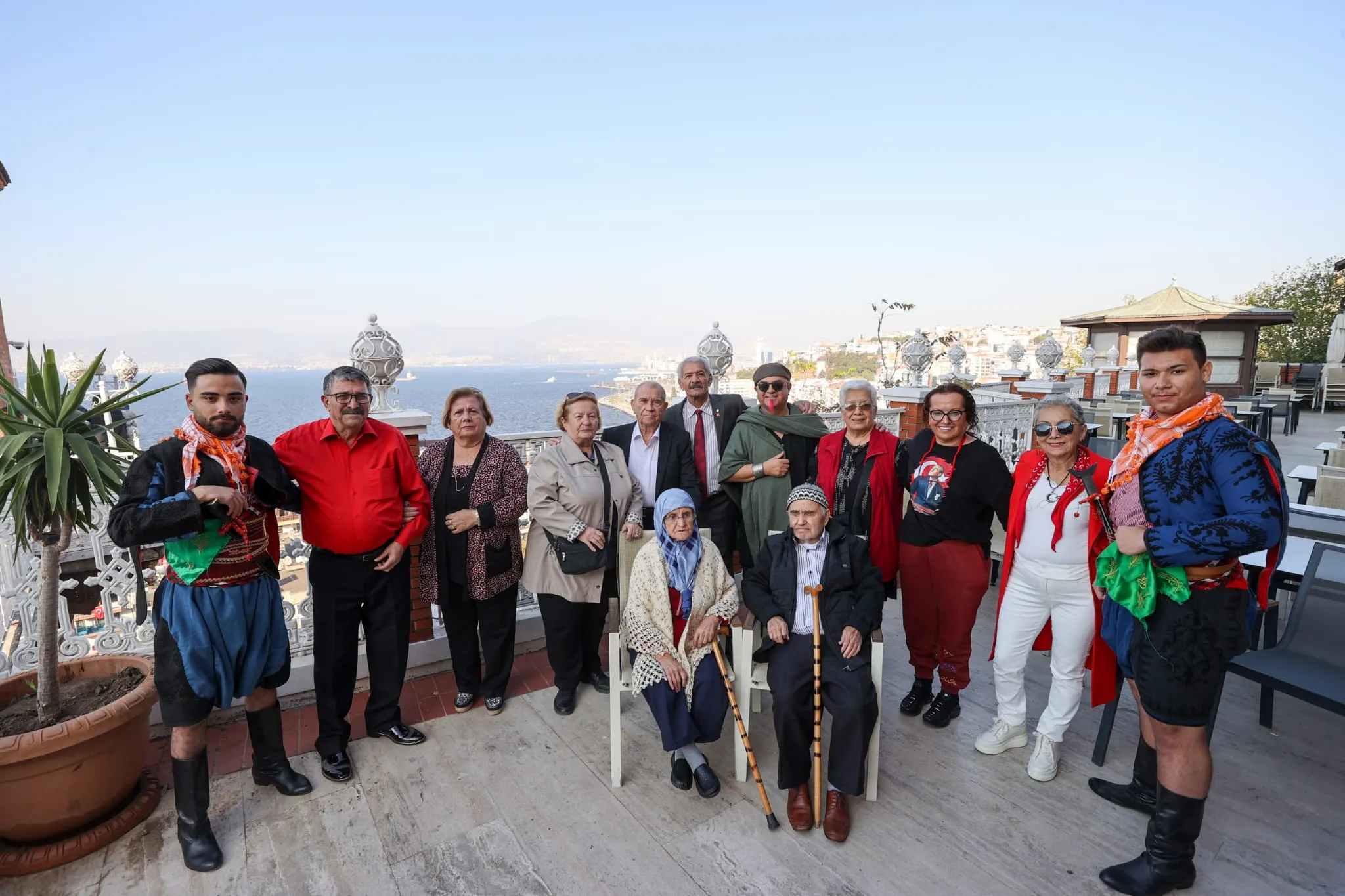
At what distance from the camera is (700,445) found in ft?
12.3

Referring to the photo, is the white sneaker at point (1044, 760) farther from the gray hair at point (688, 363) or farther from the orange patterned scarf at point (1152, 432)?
the gray hair at point (688, 363)

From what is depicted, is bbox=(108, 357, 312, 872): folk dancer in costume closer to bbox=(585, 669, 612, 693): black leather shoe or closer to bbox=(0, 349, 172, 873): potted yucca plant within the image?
bbox=(0, 349, 172, 873): potted yucca plant

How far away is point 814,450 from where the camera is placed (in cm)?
359

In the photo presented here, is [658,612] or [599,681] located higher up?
[658,612]

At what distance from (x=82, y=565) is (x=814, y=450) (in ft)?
27.6

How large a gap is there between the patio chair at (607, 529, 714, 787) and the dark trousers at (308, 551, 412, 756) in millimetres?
953

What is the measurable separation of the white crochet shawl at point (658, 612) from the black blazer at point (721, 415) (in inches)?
39.9

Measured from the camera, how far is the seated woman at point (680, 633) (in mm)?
2678

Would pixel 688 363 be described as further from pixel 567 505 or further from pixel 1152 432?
pixel 1152 432

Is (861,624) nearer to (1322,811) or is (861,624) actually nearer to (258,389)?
(1322,811)

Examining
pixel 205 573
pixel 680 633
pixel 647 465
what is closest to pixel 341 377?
pixel 205 573

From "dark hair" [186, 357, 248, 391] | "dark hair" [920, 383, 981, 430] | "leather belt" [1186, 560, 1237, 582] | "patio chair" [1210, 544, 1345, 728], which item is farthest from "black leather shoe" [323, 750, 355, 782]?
"patio chair" [1210, 544, 1345, 728]

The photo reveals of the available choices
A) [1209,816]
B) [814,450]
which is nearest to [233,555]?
[814,450]

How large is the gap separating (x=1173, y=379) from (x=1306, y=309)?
1277 inches
